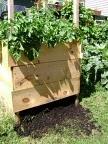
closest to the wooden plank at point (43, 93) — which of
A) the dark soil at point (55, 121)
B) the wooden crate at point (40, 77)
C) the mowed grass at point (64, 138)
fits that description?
the wooden crate at point (40, 77)

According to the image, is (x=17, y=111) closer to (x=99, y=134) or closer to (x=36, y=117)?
(x=36, y=117)

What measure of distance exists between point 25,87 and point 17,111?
306mm

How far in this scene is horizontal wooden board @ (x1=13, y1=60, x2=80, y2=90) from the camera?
2.49 metres

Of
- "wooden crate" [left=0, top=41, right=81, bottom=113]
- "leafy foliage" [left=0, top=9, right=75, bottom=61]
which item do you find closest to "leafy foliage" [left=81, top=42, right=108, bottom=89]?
"wooden crate" [left=0, top=41, right=81, bottom=113]

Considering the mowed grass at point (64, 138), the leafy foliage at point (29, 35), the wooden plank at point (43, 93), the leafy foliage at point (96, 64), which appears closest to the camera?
the leafy foliage at point (29, 35)

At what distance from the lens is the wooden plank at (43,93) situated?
257cm

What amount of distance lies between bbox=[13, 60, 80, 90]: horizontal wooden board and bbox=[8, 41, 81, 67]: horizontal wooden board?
53 millimetres

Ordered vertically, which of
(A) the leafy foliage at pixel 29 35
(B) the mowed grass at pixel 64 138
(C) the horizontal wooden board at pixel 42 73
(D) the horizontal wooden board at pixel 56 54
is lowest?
(B) the mowed grass at pixel 64 138

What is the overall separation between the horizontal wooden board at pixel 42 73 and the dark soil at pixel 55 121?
45cm

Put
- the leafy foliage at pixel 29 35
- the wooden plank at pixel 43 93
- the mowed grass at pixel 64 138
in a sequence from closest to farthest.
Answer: the leafy foliage at pixel 29 35 → the mowed grass at pixel 64 138 → the wooden plank at pixel 43 93

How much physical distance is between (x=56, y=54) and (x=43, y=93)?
1.69 feet

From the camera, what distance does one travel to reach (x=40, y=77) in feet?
8.79

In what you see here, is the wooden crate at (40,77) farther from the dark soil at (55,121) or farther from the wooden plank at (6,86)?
the dark soil at (55,121)

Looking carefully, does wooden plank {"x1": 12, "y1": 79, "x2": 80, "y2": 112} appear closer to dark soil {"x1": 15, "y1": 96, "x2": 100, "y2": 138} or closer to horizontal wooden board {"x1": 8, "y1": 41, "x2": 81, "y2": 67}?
dark soil {"x1": 15, "y1": 96, "x2": 100, "y2": 138}
